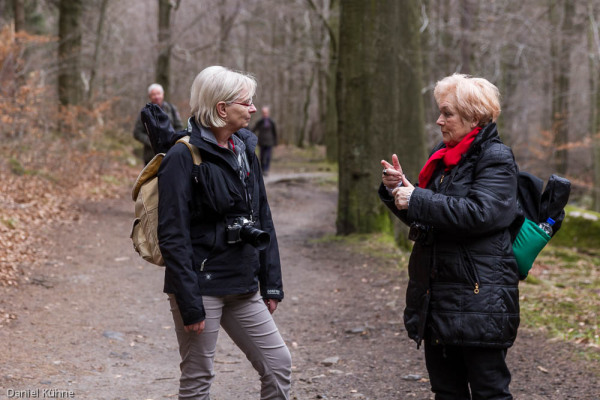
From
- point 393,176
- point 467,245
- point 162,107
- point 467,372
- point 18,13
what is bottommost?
point 467,372

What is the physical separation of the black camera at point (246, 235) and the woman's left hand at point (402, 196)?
0.66m

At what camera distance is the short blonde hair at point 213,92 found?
340 cm

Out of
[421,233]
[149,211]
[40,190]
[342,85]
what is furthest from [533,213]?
[40,190]

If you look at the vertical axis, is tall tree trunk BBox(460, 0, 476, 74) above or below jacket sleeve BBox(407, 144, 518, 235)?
above

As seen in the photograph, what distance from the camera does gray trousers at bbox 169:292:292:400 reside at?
11.0 ft

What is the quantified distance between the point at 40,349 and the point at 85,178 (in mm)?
11216

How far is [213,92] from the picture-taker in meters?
3.40

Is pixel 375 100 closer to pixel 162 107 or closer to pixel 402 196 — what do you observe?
pixel 162 107

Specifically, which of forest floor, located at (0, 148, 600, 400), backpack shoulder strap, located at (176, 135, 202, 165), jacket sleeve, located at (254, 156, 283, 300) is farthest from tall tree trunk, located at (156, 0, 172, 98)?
backpack shoulder strap, located at (176, 135, 202, 165)

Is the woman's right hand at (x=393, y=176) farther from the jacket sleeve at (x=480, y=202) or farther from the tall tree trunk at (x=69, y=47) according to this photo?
the tall tree trunk at (x=69, y=47)

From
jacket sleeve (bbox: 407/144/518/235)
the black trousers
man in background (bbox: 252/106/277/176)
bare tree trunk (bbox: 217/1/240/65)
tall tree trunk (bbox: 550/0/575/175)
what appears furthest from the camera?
bare tree trunk (bbox: 217/1/240/65)

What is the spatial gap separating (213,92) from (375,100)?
7.13 meters

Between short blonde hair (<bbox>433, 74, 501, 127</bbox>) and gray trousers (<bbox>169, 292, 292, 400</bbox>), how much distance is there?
140 centimetres

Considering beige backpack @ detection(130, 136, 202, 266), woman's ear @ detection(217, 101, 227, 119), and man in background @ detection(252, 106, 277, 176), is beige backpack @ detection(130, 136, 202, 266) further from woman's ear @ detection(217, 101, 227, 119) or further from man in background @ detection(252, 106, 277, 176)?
man in background @ detection(252, 106, 277, 176)
